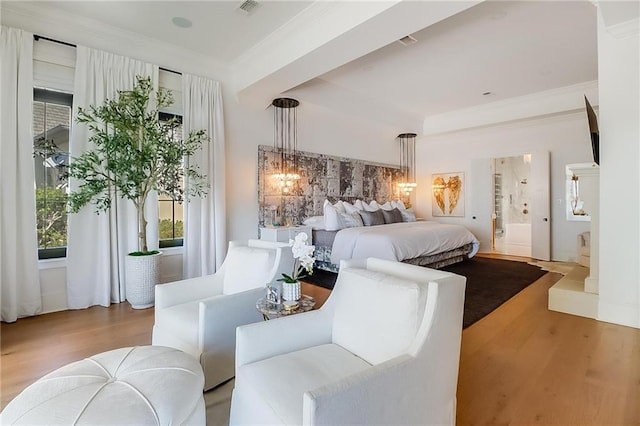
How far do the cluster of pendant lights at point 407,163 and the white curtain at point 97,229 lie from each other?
243 inches

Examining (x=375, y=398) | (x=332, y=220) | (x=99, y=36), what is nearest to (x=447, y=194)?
(x=332, y=220)

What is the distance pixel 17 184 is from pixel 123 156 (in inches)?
40.7

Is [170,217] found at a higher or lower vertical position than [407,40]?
lower

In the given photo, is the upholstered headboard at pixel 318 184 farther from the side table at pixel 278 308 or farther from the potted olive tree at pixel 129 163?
the side table at pixel 278 308

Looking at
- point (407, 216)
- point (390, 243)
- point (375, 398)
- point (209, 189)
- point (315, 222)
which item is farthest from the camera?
point (407, 216)

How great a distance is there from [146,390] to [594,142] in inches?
171

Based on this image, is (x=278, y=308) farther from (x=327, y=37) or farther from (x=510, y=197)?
(x=510, y=197)

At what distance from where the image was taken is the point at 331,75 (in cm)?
526

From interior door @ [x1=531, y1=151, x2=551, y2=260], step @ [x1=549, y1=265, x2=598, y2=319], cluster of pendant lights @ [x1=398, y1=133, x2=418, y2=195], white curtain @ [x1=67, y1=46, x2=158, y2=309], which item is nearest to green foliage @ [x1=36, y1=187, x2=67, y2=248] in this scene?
white curtain @ [x1=67, y1=46, x2=158, y2=309]

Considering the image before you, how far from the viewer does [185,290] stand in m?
2.39

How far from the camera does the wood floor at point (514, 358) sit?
1771 millimetres

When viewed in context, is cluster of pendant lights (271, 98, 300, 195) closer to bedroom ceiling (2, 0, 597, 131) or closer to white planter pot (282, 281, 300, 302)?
bedroom ceiling (2, 0, 597, 131)

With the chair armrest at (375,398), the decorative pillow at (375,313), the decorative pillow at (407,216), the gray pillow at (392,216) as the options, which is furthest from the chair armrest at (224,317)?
the decorative pillow at (407,216)

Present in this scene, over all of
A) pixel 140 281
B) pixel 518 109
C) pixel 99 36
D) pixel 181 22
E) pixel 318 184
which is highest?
pixel 181 22
